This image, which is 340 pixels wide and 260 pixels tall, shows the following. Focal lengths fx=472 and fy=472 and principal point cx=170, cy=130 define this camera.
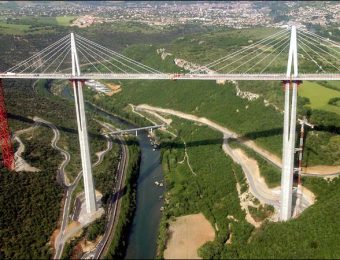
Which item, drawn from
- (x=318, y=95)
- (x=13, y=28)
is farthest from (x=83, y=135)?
(x=13, y=28)

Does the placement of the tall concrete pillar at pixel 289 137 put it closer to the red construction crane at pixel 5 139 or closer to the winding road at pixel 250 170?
the winding road at pixel 250 170

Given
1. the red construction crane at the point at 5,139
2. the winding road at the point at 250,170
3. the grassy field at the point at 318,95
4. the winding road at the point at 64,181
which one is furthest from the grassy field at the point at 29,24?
the grassy field at the point at 318,95

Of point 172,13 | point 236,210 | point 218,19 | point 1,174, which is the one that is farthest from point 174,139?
point 172,13

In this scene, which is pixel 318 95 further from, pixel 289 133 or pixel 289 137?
pixel 289 137

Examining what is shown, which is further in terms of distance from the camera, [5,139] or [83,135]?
[5,139]

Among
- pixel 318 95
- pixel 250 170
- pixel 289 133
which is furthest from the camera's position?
pixel 318 95

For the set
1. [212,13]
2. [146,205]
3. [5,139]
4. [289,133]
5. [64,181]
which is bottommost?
[146,205]

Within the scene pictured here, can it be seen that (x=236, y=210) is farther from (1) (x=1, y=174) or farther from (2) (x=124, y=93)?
(2) (x=124, y=93)
